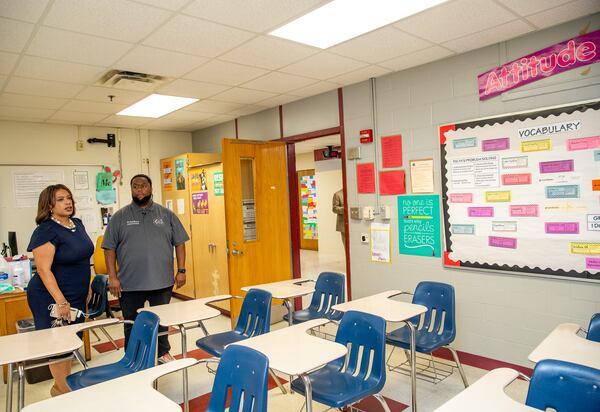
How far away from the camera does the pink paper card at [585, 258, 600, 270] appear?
2893mm

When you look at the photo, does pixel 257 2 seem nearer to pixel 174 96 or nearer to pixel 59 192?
pixel 59 192

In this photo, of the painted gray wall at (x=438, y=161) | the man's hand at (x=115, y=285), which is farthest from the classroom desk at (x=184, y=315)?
the painted gray wall at (x=438, y=161)

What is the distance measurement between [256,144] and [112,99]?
1.63 m

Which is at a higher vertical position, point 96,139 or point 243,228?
point 96,139

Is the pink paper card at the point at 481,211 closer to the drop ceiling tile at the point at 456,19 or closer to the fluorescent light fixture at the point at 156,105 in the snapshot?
the drop ceiling tile at the point at 456,19

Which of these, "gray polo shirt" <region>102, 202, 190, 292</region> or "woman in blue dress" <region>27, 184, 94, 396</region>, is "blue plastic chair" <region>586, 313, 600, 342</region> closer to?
"gray polo shirt" <region>102, 202, 190, 292</region>

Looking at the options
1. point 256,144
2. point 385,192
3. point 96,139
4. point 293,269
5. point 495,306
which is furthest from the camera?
point 96,139

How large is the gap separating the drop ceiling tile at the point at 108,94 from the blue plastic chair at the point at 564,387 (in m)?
4.17

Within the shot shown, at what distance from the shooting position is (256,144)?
4895mm

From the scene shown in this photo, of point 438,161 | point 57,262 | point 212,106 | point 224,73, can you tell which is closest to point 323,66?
point 224,73

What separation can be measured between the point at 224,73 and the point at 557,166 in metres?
2.85

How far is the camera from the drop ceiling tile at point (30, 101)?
423cm

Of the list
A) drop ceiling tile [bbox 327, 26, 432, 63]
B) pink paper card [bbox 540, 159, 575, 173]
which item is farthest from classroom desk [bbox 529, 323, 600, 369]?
drop ceiling tile [bbox 327, 26, 432, 63]

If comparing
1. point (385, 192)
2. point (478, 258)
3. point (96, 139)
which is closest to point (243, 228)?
point (385, 192)
